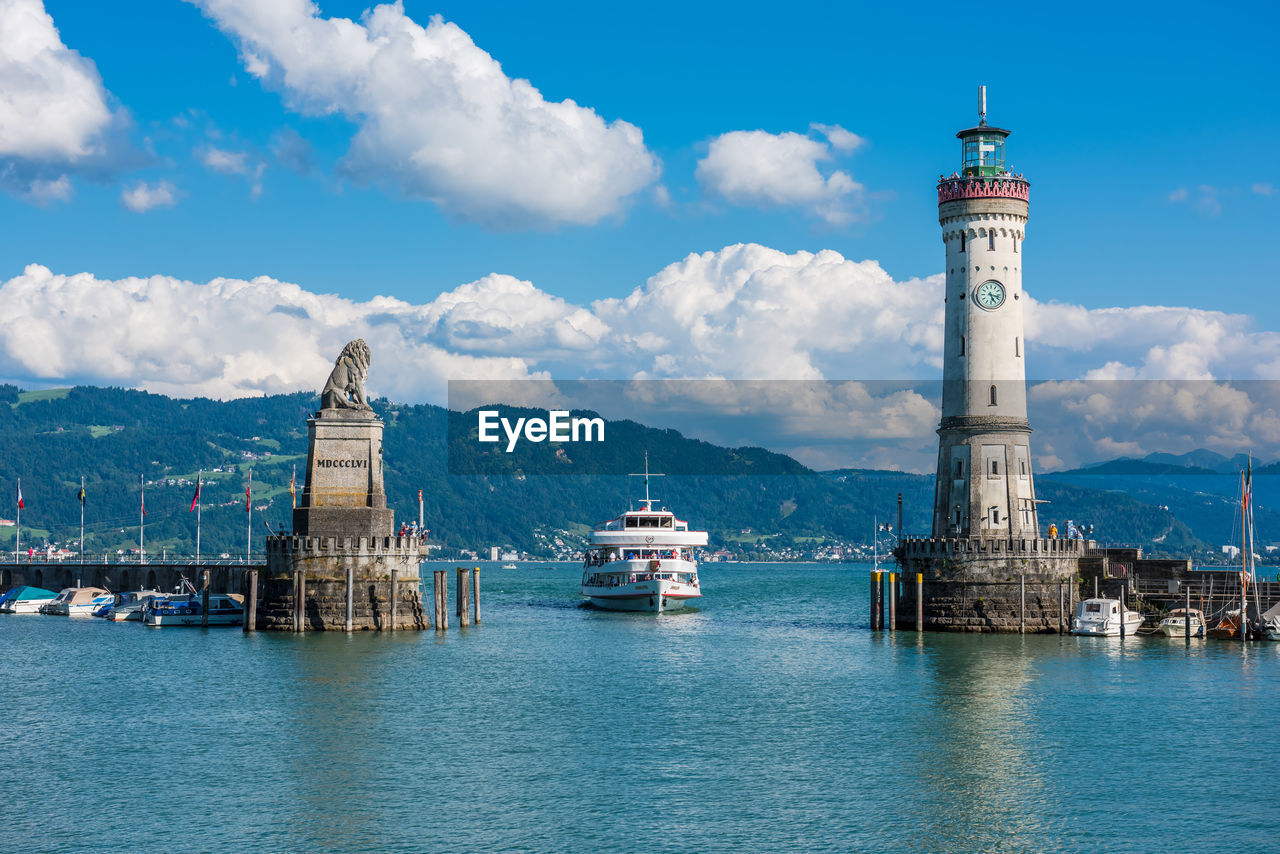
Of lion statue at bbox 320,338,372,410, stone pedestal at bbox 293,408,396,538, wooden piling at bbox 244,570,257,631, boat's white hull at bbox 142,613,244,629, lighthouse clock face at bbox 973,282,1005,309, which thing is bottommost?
boat's white hull at bbox 142,613,244,629

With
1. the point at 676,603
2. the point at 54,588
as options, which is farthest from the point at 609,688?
the point at 54,588

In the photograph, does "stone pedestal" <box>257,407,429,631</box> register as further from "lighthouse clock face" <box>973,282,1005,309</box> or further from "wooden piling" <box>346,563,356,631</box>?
"lighthouse clock face" <box>973,282,1005,309</box>

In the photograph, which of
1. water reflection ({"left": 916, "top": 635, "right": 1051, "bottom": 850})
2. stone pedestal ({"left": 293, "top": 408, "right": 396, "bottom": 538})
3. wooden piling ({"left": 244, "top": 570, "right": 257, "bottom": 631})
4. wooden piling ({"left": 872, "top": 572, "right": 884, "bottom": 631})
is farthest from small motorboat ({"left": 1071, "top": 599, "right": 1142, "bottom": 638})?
wooden piling ({"left": 244, "top": 570, "right": 257, "bottom": 631})

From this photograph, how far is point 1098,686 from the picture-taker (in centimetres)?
6028

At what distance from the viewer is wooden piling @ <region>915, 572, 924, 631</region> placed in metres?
78.9

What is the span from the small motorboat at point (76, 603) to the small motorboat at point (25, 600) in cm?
106

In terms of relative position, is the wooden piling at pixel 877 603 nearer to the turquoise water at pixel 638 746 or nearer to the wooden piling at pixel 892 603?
the wooden piling at pixel 892 603

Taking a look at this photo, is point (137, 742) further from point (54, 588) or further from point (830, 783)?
point (54, 588)

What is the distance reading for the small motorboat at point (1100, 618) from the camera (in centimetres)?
7800

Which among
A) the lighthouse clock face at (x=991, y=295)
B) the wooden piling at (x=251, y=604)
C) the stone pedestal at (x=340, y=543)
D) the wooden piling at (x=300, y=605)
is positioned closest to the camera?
the wooden piling at (x=300, y=605)

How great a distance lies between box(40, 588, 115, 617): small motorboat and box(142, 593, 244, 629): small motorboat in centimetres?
1312

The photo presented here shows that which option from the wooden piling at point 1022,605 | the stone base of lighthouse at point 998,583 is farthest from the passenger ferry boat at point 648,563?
the wooden piling at point 1022,605

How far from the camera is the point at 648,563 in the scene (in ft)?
362

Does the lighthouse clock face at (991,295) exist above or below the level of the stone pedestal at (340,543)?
above
